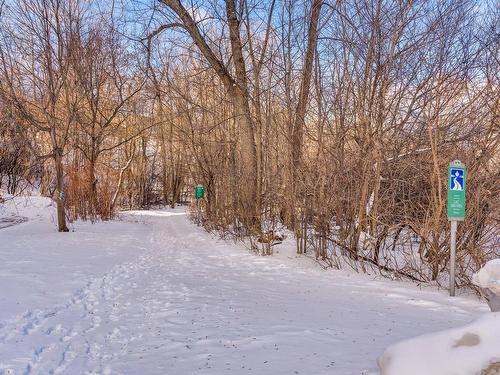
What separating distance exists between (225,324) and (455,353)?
318cm

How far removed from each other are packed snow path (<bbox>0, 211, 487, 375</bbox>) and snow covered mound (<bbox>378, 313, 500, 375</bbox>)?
3.36 feet

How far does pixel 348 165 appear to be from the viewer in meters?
8.92

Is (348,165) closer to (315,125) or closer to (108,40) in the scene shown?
(315,125)

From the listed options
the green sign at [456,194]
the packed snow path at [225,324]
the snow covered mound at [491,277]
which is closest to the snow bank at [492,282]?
Result: the snow covered mound at [491,277]

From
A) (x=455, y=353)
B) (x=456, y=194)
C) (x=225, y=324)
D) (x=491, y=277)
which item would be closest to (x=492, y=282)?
(x=491, y=277)

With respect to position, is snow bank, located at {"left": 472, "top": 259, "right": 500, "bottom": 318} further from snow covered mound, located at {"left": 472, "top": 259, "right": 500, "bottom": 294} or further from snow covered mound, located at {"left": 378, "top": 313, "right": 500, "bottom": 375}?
snow covered mound, located at {"left": 378, "top": 313, "right": 500, "bottom": 375}

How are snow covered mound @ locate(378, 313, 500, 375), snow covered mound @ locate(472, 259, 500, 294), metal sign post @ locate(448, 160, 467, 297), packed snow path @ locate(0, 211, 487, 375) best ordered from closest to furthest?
1. snow covered mound @ locate(378, 313, 500, 375)
2. snow covered mound @ locate(472, 259, 500, 294)
3. packed snow path @ locate(0, 211, 487, 375)
4. metal sign post @ locate(448, 160, 467, 297)

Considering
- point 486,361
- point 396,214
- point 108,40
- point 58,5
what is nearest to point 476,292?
point 396,214

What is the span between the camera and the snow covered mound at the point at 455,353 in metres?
2.23

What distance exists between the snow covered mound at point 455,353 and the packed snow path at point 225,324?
1.02 metres

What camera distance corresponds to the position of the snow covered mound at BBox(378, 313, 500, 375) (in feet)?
7.30

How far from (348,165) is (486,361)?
22.6 feet

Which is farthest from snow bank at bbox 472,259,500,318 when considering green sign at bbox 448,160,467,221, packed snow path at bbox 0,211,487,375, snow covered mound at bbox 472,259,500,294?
green sign at bbox 448,160,467,221

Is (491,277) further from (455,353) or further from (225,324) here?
(225,324)
